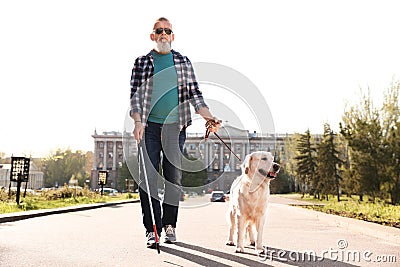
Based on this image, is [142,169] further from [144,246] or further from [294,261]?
[294,261]

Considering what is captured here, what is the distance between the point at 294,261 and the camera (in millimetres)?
4438

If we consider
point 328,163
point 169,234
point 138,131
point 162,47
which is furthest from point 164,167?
point 328,163

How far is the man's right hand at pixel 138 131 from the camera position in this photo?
203 inches

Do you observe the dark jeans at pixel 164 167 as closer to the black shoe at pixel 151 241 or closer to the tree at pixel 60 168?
the black shoe at pixel 151 241

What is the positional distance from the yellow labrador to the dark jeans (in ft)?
2.52

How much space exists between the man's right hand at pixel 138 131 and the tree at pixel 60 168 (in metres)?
109

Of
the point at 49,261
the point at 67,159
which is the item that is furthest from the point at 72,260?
the point at 67,159

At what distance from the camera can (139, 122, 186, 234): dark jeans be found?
5316 mm

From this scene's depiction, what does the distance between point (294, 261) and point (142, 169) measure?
1930mm

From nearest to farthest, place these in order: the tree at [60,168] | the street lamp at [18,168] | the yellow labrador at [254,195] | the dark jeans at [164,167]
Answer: the yellow labrador at [254,195] < the dark jeans at [164,167] < the street lamp at [18,168] < the tree at [60,168]
